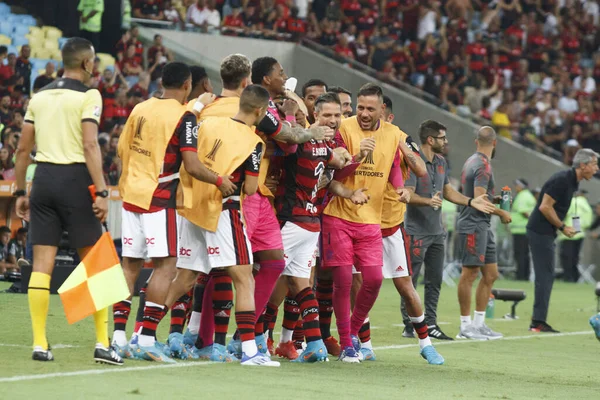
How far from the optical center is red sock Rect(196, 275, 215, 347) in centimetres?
903

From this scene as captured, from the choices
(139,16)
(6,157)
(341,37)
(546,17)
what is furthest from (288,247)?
(546,17)

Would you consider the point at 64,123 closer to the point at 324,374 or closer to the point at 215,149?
the point at 215,149

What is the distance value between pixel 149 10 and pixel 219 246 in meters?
18.3

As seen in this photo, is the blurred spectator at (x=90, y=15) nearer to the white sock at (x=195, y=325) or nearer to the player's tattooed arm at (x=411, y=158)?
the player's tattooed arm at (x=411, y=158)

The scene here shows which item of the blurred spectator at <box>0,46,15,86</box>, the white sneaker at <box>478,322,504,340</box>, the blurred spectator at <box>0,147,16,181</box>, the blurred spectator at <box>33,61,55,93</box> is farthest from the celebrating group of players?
the blurred spectator at <box>0,46,15,86</box>

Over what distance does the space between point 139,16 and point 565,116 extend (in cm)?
1248

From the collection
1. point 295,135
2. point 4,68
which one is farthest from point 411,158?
point 4,68

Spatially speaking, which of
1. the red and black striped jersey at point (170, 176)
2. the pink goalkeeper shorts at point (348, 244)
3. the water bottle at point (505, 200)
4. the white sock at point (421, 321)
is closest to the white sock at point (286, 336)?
the pink goalkeeper shorts at point (348, 244)

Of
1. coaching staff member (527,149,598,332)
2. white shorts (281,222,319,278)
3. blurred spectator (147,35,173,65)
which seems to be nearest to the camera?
white shorts (281,222,319,278)

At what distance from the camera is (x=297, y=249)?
9188mm

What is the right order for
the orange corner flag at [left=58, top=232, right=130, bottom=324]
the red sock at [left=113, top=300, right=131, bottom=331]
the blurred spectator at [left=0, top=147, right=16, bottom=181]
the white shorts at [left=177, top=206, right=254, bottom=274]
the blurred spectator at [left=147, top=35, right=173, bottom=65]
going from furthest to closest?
the blurred spectator at [left=147, top=35, right=173, bottom=65] < the blurred spectator at [left=0, top=147, right=16, bottom=181] < the red sock at [left=113, top=300, right=131, bottom=331] < the white shorts at [left=177, top=206, right=254, bottom=274] < the orange corner flag at [left=58, top=232, right=130, bottom=324]

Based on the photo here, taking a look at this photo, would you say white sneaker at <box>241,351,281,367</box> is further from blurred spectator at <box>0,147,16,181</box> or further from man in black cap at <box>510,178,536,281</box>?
man in black cap at <box>510,178,536,281</box>

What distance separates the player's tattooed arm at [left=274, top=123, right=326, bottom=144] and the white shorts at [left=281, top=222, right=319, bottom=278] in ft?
2.52

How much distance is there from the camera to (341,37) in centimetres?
2877
